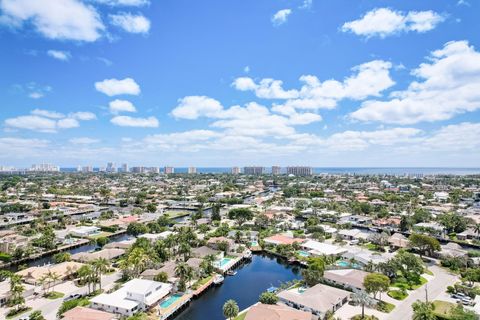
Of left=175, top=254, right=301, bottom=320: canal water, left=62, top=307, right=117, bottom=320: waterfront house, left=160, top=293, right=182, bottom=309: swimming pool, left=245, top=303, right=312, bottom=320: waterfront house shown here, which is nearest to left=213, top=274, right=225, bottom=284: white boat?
left=175, top=254, right=301, bottom=320: canal water

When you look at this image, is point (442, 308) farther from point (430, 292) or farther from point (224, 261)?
point (224, 261)

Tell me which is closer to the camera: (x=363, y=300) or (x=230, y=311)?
(x=230, y=311)

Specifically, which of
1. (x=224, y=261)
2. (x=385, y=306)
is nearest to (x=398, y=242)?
(x=385, y=306)

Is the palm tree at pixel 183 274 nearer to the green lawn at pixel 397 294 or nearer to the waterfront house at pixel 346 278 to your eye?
the waterfront house at pixel 346 278

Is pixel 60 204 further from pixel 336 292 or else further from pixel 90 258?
pixel 336 292

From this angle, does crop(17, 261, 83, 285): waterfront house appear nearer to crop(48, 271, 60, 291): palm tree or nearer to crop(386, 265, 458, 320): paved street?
crop(48, 271, 60, 291): palm tree

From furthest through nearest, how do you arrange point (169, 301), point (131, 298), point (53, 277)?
point (53, 277), point (169, 301), point (131, 298)
